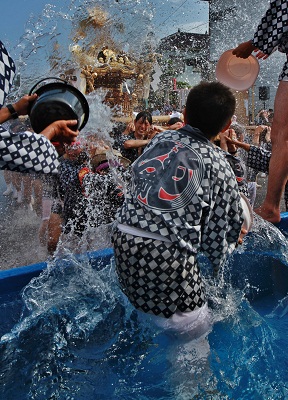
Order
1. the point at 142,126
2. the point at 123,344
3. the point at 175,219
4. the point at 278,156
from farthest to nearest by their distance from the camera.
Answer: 1. the point at 142,126
2. the point at 278,156
3. the point at 123,344
4. the point at 175,219

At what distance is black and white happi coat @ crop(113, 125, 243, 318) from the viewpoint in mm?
1677

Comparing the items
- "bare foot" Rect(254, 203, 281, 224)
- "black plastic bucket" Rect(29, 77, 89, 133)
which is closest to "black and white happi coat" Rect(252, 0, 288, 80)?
"bare foot" Rect(254, 203, 281, 224)

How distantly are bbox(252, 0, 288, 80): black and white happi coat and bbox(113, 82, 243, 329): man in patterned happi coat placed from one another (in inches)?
36.1

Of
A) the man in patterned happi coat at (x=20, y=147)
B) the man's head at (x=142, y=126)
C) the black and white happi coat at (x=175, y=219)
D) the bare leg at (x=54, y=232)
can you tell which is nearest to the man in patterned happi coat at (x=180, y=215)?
the black and white happi coat at (x=175, y=219)

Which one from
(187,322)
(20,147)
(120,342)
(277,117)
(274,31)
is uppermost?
(274,31)

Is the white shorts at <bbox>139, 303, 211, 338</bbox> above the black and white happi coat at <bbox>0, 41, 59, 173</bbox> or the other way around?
the other way around

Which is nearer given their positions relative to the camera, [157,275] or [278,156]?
[157,275]

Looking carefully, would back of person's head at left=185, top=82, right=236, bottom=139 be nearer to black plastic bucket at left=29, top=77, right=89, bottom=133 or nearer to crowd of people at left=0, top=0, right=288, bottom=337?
crowd of people at left=0, top=0, right=288, bottom=337

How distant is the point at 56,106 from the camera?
1.79 m

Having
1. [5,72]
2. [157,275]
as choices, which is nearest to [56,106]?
[5,72]

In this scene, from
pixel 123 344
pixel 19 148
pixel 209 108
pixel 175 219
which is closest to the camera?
pixel 19 148

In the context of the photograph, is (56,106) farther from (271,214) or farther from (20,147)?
(271,214)

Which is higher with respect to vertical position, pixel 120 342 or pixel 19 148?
pixel 19 148

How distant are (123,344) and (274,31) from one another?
215 cm
